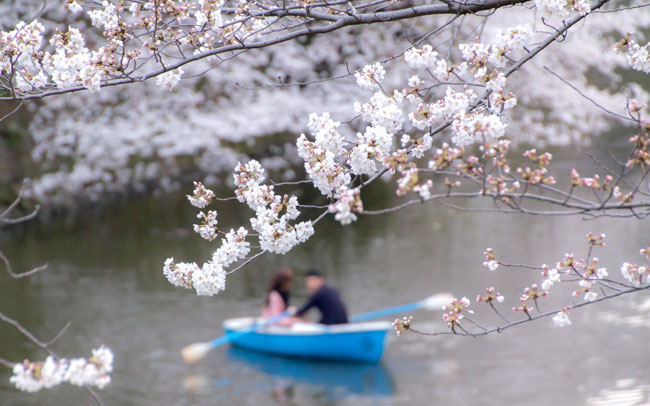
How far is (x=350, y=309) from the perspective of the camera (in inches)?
374

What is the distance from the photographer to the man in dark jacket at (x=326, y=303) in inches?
310

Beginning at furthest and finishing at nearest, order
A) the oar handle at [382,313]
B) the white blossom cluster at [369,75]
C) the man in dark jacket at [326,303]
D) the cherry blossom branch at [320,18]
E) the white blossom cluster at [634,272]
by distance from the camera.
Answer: the oar handle at [382,313], the man in dark jacket at [326,303], the white blossom cluster at [369,75], the white blossom cluster at [634,272], the cherry blossom branch at [320,18]

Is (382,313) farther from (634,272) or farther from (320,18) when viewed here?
(320,18)

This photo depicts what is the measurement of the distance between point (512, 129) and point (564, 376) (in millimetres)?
7643

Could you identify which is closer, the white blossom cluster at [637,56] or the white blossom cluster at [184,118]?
the white blossom cluster at [637,56]

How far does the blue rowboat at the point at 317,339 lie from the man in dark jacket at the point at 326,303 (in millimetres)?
85

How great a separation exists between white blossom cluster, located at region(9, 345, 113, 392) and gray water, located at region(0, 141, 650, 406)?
4986 millimetres

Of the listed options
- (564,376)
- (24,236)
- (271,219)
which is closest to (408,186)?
(271,219)

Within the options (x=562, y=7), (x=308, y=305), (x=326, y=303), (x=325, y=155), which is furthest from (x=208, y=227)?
(x=308, y=305)

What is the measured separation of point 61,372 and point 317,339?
5.92m

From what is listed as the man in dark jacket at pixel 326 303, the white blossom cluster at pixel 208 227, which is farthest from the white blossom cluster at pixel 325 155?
the man in dark jacket at pixel 326 303

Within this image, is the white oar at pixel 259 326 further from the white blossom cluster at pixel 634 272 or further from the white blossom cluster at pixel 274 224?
the white blossom cluster at pixel 274 224

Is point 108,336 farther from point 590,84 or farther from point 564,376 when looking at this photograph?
point 590,84

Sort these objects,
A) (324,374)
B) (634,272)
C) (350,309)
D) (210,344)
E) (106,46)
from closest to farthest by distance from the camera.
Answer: (634,272) → (106,46) → (324,374) → (210,344) → (350,309)
